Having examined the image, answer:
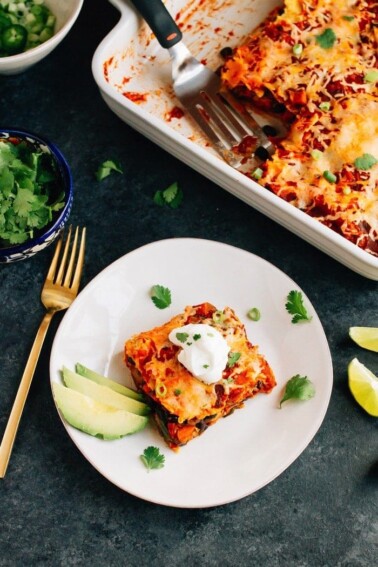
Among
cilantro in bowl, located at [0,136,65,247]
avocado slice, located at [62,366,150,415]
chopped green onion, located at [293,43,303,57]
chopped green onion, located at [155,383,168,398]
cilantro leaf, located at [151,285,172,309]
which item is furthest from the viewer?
chopped green onion, located at [293,43,303,57]

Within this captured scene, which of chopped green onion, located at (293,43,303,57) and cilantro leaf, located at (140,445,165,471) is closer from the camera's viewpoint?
cilantro leaf, located at (140,445,165,471)

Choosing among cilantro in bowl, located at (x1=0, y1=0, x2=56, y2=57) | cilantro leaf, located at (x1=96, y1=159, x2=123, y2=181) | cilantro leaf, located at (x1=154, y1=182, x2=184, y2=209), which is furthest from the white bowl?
cilantro leaf, located at (x1=154, y1=182, x2=184, y2=209)

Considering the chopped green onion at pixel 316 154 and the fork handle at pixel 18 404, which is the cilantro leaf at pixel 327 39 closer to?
the chopped green onion at pixel 316 154

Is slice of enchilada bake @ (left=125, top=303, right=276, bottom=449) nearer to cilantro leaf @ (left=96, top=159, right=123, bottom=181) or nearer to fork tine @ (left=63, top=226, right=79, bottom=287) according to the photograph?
fork tine @ (left=63, top=226, right=79, bottom=287)

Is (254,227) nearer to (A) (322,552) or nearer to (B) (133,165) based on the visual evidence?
(B) (133,165)

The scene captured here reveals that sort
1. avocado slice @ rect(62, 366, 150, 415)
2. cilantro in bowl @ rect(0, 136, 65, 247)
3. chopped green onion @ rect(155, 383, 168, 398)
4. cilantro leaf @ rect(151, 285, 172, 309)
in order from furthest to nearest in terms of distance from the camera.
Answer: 1. cilantro leaf @ rect(151, 285, 172, 309)
2. cilantro in bowl @ rect(0, 136, 65, 247)
3. avocado slice @ rect(62, 366, 150, 415)
4. chopped green onion @ rect(155, 383, 168, 398)

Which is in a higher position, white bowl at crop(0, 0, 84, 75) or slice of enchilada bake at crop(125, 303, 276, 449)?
white bowl at crop(0, 0, 84, 75)

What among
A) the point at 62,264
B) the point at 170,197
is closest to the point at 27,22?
the point at 170,197

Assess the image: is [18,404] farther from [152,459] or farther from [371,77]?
[371,77]
